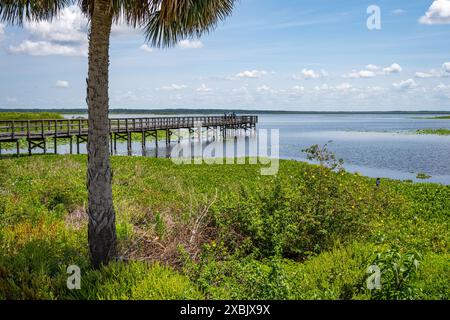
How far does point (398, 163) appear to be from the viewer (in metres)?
43.0

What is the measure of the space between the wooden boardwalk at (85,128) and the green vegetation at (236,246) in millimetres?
18946

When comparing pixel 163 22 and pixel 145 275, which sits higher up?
pixel 163 22

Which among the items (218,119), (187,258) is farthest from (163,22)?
(218,119)

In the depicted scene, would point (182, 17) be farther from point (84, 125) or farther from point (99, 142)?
point (84, 125)

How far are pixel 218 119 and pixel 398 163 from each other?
116 feet

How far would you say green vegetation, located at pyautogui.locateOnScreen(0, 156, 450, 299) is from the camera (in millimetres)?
6984

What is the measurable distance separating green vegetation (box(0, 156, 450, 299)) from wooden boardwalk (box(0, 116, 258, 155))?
1895 centimetres

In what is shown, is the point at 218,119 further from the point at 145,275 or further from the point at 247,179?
the point at 145,275

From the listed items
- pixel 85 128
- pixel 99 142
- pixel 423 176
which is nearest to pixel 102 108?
pixel 99 142

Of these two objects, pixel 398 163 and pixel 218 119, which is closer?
pixel 398 163

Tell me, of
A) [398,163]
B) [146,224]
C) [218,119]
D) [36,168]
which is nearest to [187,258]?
[146,224]

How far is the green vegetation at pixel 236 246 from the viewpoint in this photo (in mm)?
6984
